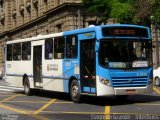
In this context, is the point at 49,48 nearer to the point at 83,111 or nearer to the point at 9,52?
the point at 9,52

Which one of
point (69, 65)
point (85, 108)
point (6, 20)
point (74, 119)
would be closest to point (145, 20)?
point (69, 65)

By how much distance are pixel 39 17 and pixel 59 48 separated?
43367 millimetres

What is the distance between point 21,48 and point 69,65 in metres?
5.96

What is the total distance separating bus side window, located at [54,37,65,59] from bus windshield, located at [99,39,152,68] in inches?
121

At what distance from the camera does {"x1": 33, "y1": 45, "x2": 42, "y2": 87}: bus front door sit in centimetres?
2248

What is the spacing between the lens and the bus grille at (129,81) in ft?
56.8

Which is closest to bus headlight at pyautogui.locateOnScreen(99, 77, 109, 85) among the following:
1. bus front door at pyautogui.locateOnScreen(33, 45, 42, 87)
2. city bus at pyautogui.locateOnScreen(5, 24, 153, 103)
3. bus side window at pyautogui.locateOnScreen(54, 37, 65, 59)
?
city bus at pyautogui.locateOnScreen(5, 24, 153, 103)

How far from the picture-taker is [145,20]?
122ft

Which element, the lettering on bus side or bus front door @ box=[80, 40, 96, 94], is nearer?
bus front door @ box=[80, 40, 96, 94]

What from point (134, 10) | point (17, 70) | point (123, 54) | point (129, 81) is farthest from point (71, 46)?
point (134, 10)

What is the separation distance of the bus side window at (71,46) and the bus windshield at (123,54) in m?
1.89

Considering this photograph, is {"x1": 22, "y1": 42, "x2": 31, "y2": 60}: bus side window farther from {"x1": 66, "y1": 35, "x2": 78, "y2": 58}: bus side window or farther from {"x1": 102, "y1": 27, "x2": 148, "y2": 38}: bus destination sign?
{"x1": 102, "y1": 27, "x2": 148, "y2": 38}: bus destination sign

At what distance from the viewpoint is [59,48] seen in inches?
797

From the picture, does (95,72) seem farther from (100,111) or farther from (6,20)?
(6,20)
